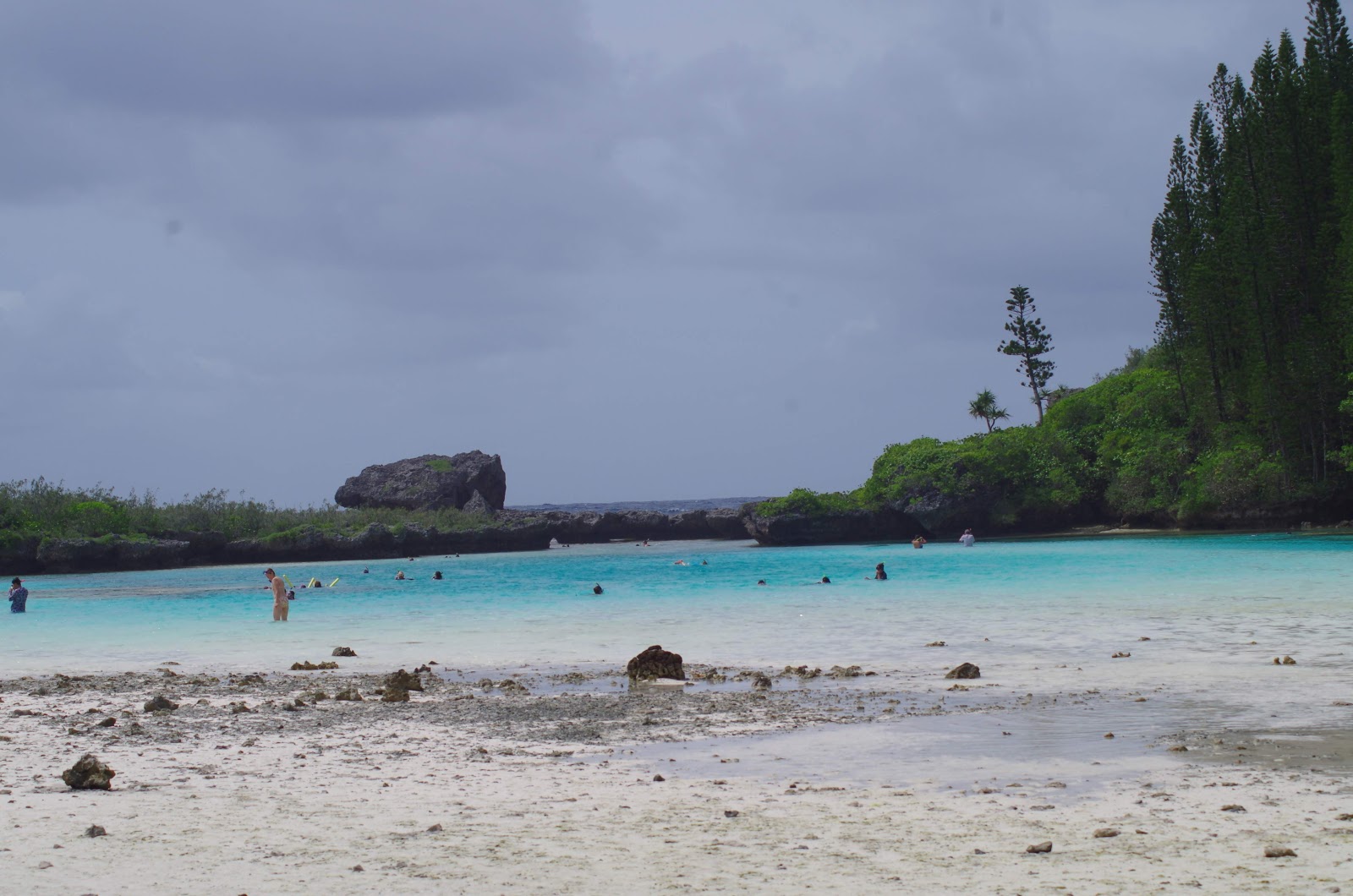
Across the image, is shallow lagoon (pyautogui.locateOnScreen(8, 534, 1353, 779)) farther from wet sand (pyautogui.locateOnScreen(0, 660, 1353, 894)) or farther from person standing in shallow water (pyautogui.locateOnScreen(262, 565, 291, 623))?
person standing in shallow water (pyautogui.locateOnScreen(262, 565, 291, 623))

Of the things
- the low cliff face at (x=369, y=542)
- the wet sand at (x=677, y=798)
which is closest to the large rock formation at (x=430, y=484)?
the low cliff face at (x=369, y=542)

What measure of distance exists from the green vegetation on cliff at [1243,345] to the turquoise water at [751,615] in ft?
38.2

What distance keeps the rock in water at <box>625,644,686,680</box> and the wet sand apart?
1412 mm

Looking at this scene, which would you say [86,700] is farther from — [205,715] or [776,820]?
[776,820]

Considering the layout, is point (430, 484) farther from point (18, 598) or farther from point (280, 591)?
point (280, 591)

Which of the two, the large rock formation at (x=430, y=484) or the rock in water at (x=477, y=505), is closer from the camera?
the rock in water at (x=477, y=505)

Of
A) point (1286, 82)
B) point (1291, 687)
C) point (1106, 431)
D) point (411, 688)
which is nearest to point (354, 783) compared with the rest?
point (411, 688)

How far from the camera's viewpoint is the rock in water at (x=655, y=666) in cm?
1145

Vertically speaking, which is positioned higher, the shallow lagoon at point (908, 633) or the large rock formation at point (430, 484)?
the large rock formation at point (430, 484)

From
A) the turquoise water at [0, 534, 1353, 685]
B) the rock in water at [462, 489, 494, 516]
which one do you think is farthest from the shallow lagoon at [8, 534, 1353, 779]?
the rock in water at [462, 489, 494, 516]

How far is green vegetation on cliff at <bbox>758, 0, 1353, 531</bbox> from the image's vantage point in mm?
48094

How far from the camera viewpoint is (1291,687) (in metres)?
9.53

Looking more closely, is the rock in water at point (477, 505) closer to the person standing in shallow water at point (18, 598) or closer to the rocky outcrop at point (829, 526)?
the rocky outcrop at point (829, 526)

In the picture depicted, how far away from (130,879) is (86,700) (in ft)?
23.2
